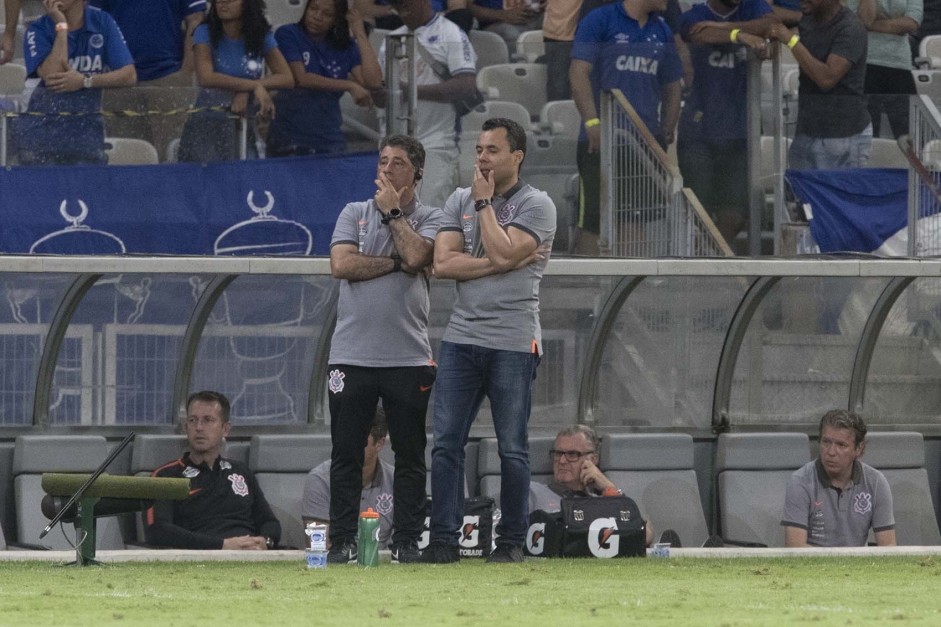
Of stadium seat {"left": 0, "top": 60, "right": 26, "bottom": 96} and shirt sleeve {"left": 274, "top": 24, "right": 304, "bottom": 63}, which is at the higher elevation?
shirt sleeve {"left": 274, "top": 24, "right": 304, "bottom": 63}

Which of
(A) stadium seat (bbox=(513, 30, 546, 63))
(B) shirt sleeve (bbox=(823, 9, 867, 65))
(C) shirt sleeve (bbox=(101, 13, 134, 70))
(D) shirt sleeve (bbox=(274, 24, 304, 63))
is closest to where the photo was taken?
(A) stadium seat (bbox=(513, 30, 546, 63))

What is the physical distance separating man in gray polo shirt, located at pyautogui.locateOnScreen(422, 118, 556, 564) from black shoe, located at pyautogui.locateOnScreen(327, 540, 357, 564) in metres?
0.31

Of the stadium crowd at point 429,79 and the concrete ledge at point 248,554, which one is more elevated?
the stadium crowd at point 429,79

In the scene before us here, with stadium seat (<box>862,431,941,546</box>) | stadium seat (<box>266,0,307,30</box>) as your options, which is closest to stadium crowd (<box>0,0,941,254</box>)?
stadium seat (<box>266,0,307,30</box>)

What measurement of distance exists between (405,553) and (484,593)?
3.91ft

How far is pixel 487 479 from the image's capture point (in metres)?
9.23

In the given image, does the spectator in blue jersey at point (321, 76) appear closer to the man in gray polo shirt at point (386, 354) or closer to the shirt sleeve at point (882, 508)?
the man in gray polo shirt at point (386, 354)

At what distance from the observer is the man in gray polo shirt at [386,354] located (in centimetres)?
686

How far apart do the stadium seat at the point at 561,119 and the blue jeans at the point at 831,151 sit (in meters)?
1.47

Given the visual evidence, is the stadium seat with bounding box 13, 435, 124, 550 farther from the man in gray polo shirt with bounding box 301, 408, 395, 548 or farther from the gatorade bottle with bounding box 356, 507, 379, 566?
the gatorade bottle with bounding box 356, 507, 379, 566

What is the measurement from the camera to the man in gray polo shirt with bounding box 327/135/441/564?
686 centimetres

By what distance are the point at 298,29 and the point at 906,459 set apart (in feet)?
16.4

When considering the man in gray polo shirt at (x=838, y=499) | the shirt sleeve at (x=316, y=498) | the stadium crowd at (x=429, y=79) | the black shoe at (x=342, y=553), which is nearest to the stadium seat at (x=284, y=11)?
the stadium crowd at (x=429, y=79)

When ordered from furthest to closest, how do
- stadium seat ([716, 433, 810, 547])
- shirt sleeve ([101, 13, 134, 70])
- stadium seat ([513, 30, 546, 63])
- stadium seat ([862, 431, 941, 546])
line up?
shirt sleeve ([101, 13, 134, 70]), stadium seat ([862, 431, 941, 546]), stadium seat ([513, 30, 546, 63]), stadium seat ([716, 433, 810, 547])
